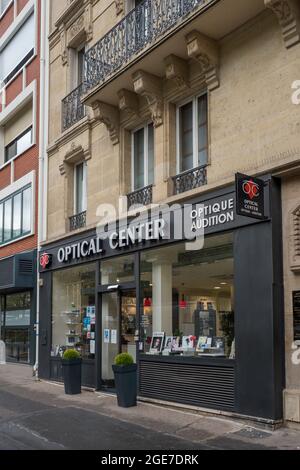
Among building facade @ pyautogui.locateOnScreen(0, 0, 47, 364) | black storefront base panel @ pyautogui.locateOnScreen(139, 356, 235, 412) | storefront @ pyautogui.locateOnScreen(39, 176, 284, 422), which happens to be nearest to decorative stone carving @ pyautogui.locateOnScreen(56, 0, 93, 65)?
building facade @ pyautogui.locateOnScreen(0, 0, 47, 364)

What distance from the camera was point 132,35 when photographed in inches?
465

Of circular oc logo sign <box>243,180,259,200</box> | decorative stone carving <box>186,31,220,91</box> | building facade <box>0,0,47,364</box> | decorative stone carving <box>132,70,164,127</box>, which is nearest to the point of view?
circular oc logo sign <box>243,180,259,200</box>

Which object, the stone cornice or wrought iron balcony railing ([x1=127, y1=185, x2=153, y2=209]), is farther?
the stone cornice

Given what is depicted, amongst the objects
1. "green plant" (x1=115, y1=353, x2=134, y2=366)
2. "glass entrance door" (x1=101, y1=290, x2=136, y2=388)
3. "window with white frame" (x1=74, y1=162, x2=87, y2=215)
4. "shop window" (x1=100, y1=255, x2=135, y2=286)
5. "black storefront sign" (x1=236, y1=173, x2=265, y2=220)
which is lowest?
"green plant" (x1=115, y1=353, x2=134, y2=366)

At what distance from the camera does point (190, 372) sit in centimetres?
1014

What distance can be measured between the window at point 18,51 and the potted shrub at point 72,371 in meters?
10.7

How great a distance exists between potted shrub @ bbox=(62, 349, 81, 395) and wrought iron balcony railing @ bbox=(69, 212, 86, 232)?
3497 millimetres

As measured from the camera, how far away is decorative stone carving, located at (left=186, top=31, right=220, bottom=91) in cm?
1000

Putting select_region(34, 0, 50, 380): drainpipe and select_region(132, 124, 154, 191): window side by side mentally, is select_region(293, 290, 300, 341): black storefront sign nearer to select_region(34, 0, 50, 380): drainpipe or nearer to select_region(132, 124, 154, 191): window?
select_region(132, 124, 154, 191): window

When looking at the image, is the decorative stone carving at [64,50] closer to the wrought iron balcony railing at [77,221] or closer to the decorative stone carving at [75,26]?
the decorative stone carving at [75,26]

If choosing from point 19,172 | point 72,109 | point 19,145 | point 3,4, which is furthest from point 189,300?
point 3,4

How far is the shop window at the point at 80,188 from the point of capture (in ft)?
48.9

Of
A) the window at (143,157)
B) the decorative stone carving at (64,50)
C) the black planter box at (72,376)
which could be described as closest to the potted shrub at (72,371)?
the black planter box at (72,376)

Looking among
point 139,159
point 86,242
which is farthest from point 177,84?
point 86,242
